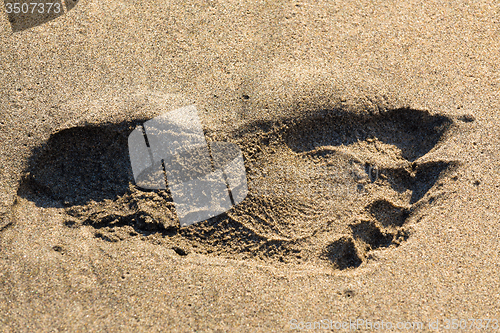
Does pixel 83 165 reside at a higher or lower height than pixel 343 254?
higher

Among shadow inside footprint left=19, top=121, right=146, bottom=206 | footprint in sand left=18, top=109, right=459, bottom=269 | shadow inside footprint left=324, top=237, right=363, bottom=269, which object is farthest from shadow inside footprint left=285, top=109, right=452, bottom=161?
shadow inside footprint left=19, top=121, right=146, bottom=206

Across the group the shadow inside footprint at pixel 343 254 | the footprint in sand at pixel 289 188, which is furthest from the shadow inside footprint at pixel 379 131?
the shadow inside footprint at pixel 343 254

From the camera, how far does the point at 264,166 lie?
2.11m

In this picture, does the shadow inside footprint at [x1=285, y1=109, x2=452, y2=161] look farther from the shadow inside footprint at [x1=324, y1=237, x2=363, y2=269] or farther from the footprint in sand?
the shadow inside footprint at [x1=324, y1=237, x2=363, y2=269]

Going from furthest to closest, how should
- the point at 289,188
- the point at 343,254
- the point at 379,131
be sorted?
the point at 379,131, the point at 289,188, the point at 343,254

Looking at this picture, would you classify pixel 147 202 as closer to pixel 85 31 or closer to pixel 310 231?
pixel 310 231

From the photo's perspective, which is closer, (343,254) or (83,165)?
(343,254)

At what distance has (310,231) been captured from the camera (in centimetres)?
200

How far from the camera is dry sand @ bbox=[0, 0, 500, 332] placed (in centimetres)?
179

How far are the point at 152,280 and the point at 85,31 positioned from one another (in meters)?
1.60

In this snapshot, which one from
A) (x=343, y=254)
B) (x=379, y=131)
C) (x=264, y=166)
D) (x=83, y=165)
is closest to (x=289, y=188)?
(x=264, y=166)

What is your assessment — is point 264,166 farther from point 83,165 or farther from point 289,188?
point 83,165

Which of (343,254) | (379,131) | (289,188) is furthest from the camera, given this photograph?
(379,131)

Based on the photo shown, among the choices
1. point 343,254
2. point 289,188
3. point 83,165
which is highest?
point 83,165
